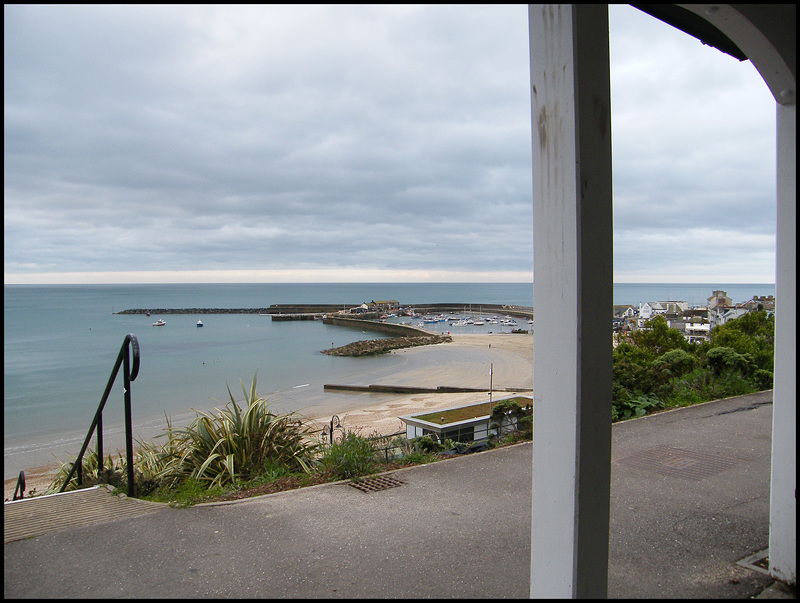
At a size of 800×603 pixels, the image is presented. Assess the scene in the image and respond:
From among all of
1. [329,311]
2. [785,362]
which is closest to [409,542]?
[785,362]

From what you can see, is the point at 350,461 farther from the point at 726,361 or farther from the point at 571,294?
the point at 726,361

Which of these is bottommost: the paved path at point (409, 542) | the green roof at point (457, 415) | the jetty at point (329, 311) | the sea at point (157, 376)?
the sea at point (157, 376)

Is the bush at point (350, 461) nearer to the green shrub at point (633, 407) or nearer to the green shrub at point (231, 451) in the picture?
the green shrub at point (231, 451)

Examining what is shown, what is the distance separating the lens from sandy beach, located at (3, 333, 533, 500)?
741 inches

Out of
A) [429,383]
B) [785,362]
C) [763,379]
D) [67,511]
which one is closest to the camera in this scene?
[785,362]

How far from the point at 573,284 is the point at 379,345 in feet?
178

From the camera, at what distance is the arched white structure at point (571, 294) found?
6.26 feet

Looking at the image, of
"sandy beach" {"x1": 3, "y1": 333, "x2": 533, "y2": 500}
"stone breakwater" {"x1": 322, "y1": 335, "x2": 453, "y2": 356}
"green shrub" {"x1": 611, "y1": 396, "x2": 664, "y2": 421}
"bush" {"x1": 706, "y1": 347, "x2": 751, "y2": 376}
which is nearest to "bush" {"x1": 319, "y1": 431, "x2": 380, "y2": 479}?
"sandy beach" {"x1": 3, "y1": 333, "x2": 533, "y2": 500}

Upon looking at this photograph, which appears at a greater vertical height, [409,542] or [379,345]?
[409,542]

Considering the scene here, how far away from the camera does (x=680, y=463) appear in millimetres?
5449

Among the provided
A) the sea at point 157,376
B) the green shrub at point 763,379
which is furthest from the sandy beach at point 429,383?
the green shrub at point 763,379

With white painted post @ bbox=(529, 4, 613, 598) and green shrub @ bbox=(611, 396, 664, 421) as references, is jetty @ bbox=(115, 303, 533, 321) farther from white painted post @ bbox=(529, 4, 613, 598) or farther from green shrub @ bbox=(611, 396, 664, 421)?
white painted post @ bbox=(529, 4, 613, 598)

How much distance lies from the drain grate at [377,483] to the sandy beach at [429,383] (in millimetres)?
2637

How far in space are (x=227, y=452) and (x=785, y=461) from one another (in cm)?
517
